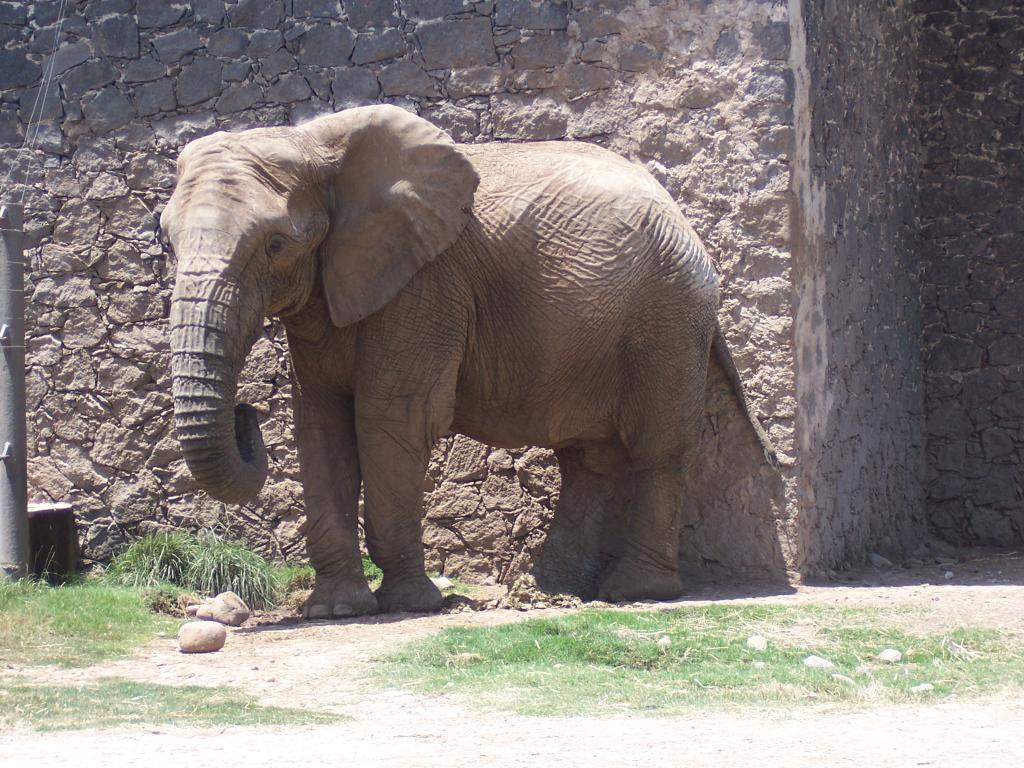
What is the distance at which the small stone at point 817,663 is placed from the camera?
6.50m

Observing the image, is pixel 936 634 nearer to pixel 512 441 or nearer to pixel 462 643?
pixel 462 643

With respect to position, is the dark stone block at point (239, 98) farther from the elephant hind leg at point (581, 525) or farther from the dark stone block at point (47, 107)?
the elephant hind leg at point (581, 525)

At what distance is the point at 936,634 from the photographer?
283 inches

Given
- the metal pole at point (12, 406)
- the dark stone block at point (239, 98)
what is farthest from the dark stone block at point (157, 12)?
the metal pole at point (12, 406)

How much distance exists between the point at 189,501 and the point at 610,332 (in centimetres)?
316

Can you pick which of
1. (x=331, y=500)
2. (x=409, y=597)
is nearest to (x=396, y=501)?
(x=331, y=500)

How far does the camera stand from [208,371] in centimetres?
715

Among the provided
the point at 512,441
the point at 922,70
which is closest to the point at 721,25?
the point at 512,441

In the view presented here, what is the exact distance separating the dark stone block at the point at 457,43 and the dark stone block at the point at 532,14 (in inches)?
4.7

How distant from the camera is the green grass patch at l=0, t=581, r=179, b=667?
23.9 ft

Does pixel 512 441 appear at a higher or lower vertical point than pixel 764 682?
higher

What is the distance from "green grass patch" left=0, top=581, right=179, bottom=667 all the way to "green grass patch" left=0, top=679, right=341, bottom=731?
793 millimetres

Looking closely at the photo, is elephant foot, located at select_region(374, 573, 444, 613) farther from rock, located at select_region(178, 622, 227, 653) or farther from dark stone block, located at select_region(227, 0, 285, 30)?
dark stone block, located at select_region(227, 0, 285, 30)

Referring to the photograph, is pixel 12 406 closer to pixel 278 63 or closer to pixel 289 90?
pixel 289 90
